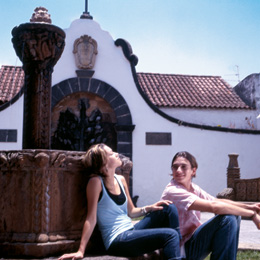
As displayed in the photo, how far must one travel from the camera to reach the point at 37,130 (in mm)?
3441

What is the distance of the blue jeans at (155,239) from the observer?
278 cm

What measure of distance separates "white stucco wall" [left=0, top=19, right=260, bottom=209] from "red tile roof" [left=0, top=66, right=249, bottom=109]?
1795 millimetres

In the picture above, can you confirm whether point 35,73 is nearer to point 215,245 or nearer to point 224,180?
point 215,245

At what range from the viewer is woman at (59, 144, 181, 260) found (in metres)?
2.80

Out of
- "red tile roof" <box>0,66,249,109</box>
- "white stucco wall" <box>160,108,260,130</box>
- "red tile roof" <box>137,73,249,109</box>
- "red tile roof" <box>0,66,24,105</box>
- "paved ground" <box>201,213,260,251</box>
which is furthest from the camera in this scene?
"red tile roof" <box>137,73,249,109</box>

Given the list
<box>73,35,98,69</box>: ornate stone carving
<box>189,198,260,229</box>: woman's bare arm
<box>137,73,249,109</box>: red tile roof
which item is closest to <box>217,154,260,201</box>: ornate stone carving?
<box>137,73,249,109</box>: red tile roof

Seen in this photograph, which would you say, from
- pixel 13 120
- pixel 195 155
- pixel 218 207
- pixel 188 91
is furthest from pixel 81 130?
pixel 218 207

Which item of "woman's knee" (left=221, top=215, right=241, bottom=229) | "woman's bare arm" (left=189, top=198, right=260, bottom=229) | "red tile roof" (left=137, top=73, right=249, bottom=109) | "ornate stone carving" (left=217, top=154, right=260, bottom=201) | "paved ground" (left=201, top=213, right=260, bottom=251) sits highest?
"red tile roof" (left=137, top=73, right=249, bottom=109)

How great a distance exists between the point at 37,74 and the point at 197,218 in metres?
1.83

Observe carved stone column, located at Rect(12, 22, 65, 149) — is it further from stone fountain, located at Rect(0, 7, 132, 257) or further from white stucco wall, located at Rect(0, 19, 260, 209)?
white stucco wall, located at Rect(0, 19, 260, 209)

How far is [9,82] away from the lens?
13789mm

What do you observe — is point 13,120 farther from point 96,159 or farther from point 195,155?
point 96,159

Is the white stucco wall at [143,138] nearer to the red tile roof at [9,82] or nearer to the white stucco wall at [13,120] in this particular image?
the white stucco wall at [13,120]

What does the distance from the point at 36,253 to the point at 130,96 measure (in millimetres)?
9367
